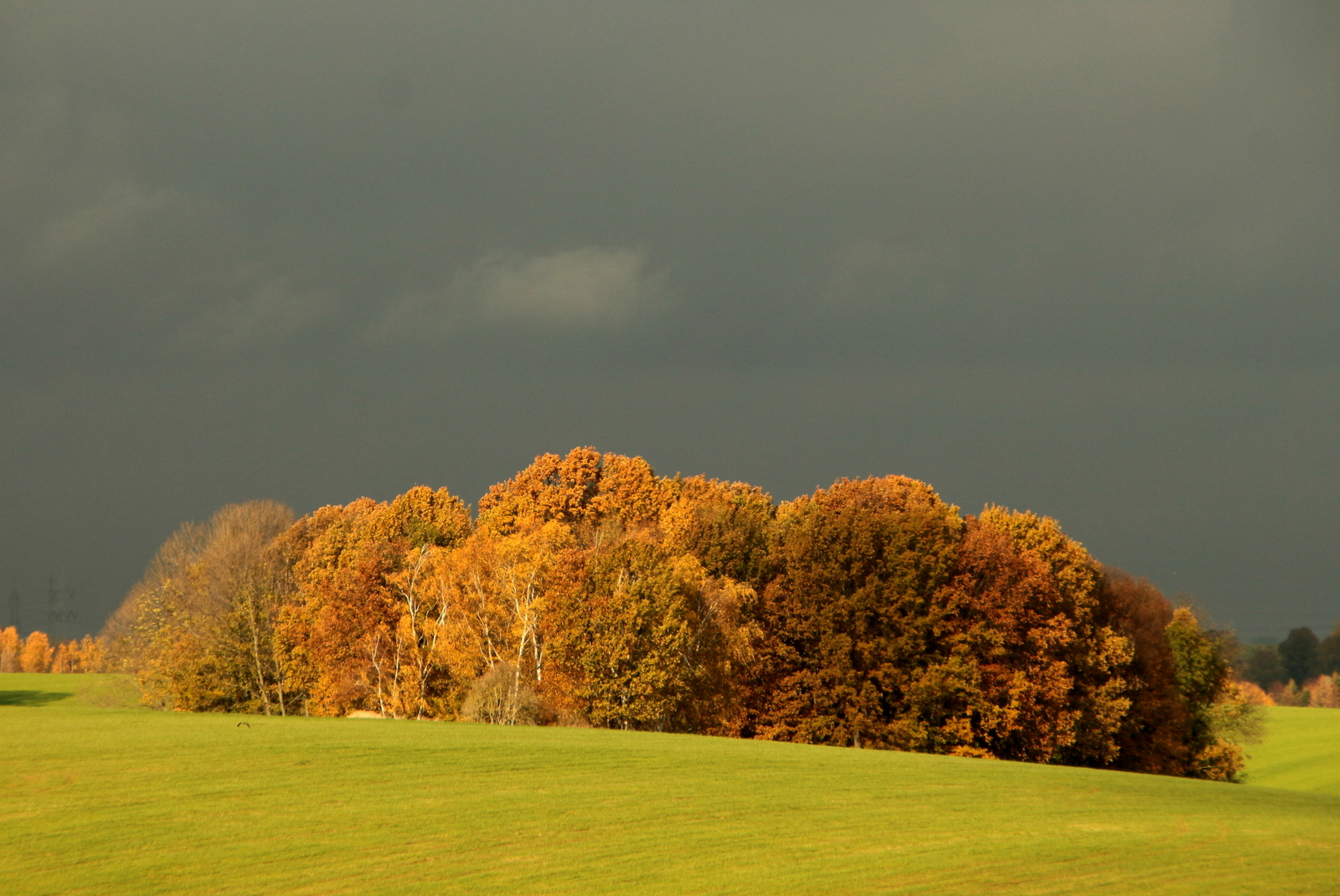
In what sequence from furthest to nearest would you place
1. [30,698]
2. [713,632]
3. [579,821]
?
1. [30,698]
2. [713,632]
3. [579,821]

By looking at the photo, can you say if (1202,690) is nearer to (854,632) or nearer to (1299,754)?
(1299,754)

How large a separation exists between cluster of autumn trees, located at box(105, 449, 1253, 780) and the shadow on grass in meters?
33.4

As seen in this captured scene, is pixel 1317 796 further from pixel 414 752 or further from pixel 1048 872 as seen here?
pixel 414 752

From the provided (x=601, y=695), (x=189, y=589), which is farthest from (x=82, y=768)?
(x=189, y=589)

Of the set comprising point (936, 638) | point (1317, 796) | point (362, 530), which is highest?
point (362, 530)

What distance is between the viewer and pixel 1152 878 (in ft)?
70.6

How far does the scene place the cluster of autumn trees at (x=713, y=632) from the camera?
5700 centimetres

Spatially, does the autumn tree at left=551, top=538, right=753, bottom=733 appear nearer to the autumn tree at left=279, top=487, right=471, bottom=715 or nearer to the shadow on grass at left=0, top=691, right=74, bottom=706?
the autumn tree at left=279, top=487, right=471, bottom=715

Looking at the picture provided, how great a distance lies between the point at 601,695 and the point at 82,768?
29.9 metres

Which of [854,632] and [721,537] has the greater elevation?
[721,537]

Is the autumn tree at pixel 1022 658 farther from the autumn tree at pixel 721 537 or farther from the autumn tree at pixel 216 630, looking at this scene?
the autumn tree at pixel 216 630

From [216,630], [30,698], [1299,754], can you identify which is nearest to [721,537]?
[216,630]

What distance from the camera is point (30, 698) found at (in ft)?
349

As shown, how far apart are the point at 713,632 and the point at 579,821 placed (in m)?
35.1
